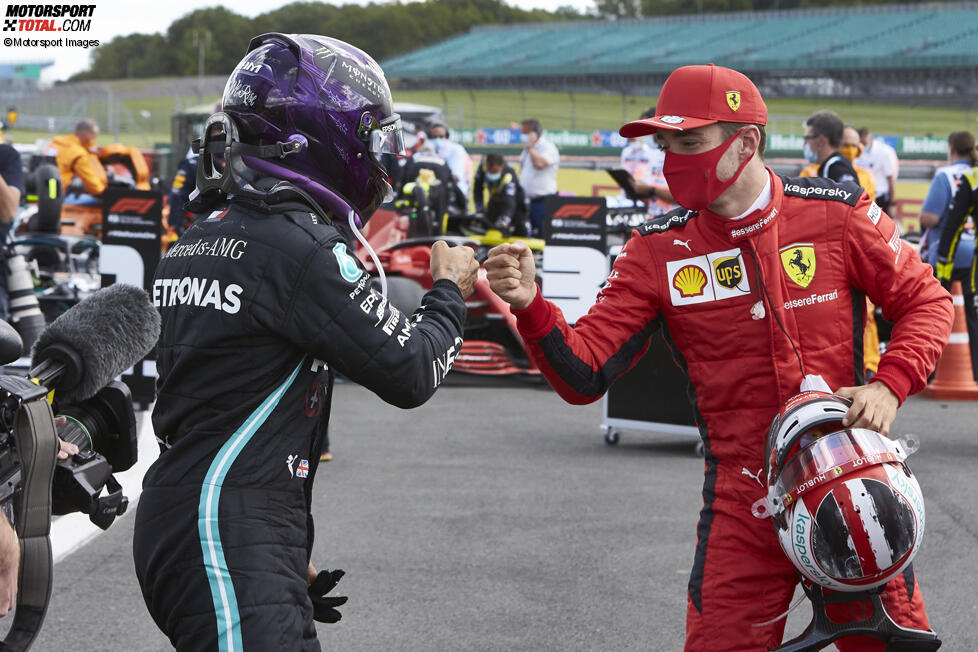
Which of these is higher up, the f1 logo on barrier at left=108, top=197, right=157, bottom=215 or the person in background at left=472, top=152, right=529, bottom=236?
the f1 logo on barrier at left=108, top=197, right=157, bottom=215


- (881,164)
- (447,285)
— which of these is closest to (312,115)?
(447,285)

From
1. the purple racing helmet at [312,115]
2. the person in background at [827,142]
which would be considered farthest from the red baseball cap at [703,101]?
the person in background at [827,142]

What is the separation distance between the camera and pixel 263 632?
241 centimetres

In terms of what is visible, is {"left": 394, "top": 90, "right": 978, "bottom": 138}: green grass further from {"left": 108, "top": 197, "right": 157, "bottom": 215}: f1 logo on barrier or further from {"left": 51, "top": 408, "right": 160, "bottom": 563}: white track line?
{"left": 51, "top": 408, "right": 160, "bottom": 563}: white track line

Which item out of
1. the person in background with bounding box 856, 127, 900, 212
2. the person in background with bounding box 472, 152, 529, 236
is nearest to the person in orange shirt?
the person in background with bounding box 472, 152, 529, 236

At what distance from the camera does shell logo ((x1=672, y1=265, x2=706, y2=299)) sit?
3.28 metres

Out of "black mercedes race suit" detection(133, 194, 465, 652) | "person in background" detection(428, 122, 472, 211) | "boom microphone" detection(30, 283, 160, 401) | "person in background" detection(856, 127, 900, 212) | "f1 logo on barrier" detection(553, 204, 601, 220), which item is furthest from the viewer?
"person in background" detection(428, 122, 472, 211)

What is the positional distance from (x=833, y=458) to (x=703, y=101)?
3.25 feet

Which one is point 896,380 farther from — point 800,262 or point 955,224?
point 955,224

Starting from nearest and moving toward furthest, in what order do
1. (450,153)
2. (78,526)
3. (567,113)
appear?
(78,526) < (450,153) < (567,113)

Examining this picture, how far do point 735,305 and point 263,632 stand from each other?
1500 millimetres

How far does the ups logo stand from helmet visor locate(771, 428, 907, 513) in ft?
1.76

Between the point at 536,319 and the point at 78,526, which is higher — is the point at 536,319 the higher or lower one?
the higher one

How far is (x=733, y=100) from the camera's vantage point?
3.25 metres
